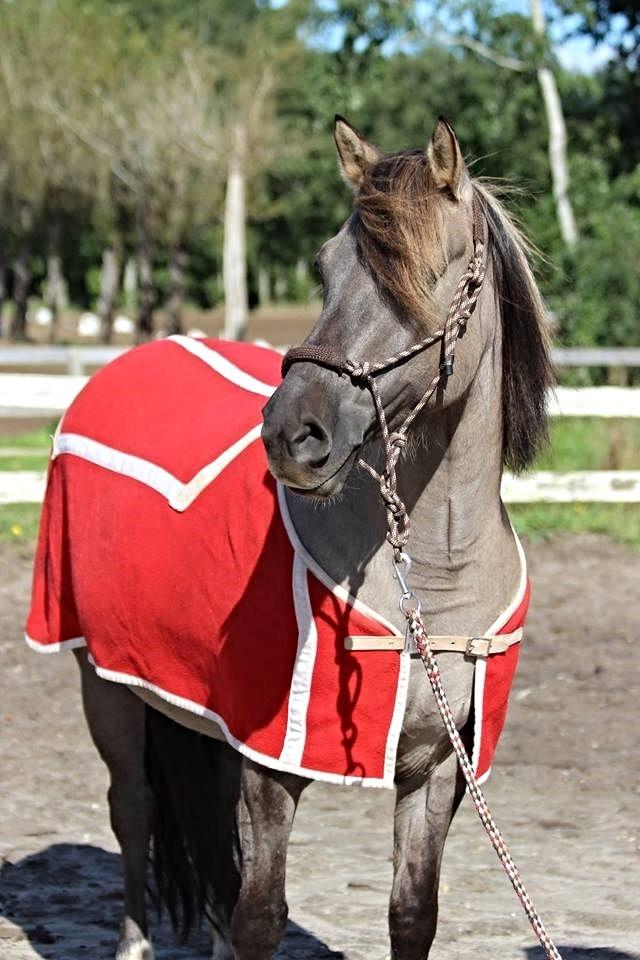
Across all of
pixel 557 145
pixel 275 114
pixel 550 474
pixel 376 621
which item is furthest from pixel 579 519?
pixel 275 114

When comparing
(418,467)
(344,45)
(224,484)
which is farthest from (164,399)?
(344,45)

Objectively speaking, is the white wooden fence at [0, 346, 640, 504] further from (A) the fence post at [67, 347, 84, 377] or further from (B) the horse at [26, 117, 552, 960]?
(B) the horse at [26, 117, 552, 960]

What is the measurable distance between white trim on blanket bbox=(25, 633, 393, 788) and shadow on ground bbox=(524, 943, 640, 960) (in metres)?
0.98

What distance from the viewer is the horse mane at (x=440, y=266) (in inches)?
101

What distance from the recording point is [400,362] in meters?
2.55

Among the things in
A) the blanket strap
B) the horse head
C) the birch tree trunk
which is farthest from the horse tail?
the birch tree trunk

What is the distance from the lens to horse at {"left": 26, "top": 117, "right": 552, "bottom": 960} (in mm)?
2527

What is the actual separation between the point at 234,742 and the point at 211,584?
0.35 m

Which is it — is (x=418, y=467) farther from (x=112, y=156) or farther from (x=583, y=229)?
(x=112, y=156)

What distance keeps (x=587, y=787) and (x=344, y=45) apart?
18.2 m

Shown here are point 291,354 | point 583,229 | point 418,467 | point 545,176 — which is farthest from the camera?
point 545,176

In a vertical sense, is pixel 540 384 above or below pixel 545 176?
below

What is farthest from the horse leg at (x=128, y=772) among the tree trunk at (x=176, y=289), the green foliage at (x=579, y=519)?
the tree trunk at (x=176, y=289)

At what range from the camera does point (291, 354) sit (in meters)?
2.52
